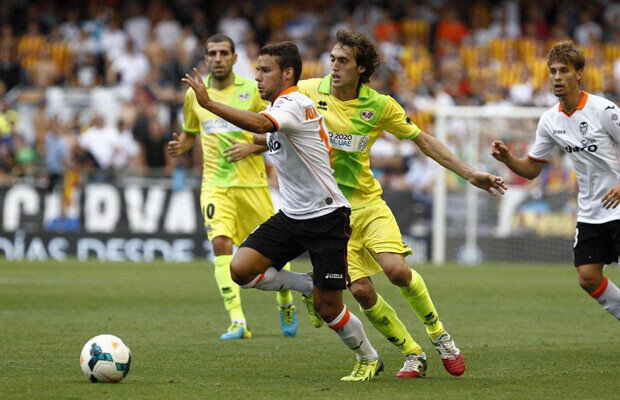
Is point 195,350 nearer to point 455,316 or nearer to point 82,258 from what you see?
point 455,316

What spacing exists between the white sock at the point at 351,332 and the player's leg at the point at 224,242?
288cm

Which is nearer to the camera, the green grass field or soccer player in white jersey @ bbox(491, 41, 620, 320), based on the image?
the green grass field

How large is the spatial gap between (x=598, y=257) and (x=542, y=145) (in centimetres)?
110

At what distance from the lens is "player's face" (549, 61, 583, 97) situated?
9.27 meters

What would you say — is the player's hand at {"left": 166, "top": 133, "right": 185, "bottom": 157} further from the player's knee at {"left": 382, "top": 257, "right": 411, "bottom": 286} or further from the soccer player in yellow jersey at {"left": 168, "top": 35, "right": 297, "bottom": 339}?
the player's knee at {"left": 382, "top": 257, "right": 411, "bottom": 286}

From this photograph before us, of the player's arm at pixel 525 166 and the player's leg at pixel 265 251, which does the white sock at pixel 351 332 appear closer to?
the player's leg at pixel 265 251

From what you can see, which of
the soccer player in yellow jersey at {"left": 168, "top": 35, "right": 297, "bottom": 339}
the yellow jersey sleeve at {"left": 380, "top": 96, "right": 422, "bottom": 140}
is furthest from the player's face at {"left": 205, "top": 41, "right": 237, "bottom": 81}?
the yellow jersey sleeve at {"left": 380, "top": 96, "right": 422, "bottom": 140}

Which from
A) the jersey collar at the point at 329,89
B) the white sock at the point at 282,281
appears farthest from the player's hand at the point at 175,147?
the jersey collar at the point at 329,89

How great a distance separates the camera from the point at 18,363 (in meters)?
8.48

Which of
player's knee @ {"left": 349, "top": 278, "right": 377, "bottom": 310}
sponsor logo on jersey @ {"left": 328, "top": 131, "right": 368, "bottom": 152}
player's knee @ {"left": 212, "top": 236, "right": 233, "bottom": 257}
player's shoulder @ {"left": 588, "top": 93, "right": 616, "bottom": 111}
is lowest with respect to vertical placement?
player's knee @ {"left": 212, "top": 236, "right": 233, "bottom": 257}

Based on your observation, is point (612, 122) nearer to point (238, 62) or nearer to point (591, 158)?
point (591, 158)

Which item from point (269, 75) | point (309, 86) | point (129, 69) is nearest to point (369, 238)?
point (309, 86)

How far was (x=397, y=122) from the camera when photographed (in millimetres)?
8648

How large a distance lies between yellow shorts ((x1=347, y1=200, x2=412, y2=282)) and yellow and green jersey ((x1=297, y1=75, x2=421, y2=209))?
0.35ft
